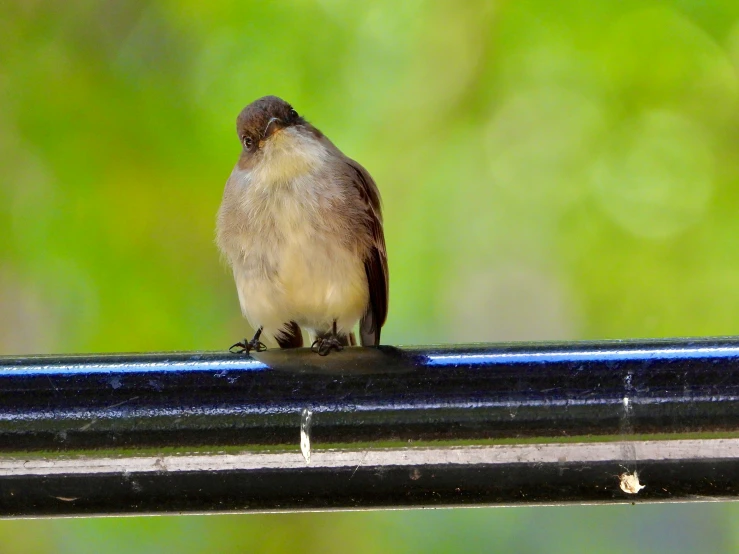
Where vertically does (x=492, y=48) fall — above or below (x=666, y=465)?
above

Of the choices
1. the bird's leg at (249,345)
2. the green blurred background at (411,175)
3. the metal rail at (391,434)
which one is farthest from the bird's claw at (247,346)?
the metal rail at (391,434)

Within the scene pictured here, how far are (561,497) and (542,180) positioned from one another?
2.43m

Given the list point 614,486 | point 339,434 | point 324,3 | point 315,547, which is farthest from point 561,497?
point 324,3

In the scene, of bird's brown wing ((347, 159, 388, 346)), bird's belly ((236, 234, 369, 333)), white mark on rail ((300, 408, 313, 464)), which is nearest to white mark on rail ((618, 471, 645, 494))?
white mark on rail ((300, 408, 313, 464))

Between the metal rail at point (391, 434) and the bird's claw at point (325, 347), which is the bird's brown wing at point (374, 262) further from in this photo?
the metal rail at point (391, 434)

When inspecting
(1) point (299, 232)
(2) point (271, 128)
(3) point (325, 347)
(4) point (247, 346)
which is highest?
(2) point (271, 128)

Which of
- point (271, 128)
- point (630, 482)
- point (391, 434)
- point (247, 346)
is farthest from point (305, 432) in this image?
point (271, 128)

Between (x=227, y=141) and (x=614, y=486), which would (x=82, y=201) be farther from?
(x=614, y=486)

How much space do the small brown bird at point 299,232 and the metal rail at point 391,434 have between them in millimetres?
1393

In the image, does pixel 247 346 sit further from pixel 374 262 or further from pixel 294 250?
pixel 374 262

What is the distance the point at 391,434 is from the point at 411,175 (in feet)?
7.89

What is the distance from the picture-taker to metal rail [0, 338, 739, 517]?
55.4 inches

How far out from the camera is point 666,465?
1.40 metres

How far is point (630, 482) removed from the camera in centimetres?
141
